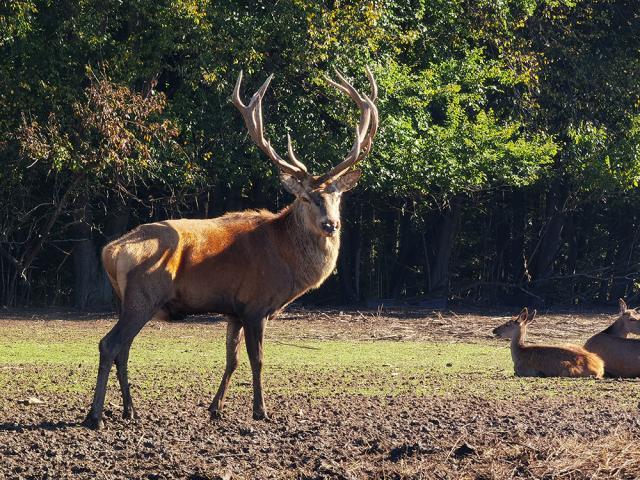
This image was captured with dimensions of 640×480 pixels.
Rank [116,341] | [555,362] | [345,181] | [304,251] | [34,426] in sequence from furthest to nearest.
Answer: [555,362] < [345,181] < [304,251] < [116,341] < [34,426]

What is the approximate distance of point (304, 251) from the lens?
10188mm

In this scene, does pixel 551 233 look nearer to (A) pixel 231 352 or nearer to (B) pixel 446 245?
(B) pixel 446 245

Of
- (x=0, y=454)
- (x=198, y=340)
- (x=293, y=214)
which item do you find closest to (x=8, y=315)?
(x=198, y=340)

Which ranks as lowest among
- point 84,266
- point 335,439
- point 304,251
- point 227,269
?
point 335,439

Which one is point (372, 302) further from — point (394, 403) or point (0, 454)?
point (0, 454)

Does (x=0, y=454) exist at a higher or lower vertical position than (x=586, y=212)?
lower

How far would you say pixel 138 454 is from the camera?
808 cm

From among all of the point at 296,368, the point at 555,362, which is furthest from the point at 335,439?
the point at 555,362

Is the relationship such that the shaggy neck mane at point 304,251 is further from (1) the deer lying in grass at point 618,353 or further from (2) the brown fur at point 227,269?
(1) the deer lying in grass at point 618,353

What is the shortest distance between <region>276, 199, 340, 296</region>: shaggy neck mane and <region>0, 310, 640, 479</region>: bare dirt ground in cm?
110

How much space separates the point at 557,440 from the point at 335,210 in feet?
9.64

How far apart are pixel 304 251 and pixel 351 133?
406 inches

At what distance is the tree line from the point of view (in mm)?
18703

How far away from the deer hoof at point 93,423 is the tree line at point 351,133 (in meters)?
9.37
